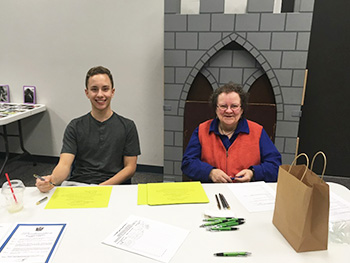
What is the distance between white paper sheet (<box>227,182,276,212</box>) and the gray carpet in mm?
1765

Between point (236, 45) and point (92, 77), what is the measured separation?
1.37 meters

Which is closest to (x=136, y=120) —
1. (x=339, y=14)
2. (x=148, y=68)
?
(x=148, y=68)

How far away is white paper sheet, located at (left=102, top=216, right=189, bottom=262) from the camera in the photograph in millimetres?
910

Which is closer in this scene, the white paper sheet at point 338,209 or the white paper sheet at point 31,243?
the white paper sheet at point 31,243

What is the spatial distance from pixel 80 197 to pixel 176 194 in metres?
0.42

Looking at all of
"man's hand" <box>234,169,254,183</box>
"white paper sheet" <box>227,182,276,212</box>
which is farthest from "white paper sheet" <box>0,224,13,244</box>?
"man's hand" <box>234,169,254,183</box>

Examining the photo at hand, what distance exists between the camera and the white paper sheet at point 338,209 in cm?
110

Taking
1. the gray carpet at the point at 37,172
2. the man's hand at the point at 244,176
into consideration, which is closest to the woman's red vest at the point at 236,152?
the man's hand at the point at 244,176

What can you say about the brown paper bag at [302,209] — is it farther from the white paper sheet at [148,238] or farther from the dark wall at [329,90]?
the dark wall at [329,90]

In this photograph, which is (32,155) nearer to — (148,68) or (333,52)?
(148,68)

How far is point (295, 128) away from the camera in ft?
Answer: 8.13

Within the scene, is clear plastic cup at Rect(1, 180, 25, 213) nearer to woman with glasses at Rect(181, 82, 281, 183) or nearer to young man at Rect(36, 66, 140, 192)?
young man at Rect(36, 66, 140, 192)

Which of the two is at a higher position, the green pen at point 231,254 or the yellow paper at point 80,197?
the yellow paper at point 80,197

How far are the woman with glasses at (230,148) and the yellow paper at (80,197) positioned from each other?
0.57 meters
